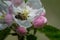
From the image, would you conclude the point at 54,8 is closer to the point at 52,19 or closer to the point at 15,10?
the point at 52,19

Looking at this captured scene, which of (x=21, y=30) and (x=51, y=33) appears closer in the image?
(x=21, y=30)

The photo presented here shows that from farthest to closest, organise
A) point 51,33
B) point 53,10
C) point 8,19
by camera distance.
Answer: point 53,10
point 51,33
point 8,19

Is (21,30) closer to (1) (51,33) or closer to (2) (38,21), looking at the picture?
(2) (38,21)

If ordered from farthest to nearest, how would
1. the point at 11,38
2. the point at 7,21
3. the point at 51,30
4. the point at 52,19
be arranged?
the point at 52,19
the point at 11,38
the point at 51,30
the point at 7,21

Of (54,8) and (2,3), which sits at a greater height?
(54,8)

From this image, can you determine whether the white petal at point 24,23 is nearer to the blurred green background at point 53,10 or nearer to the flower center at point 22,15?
the flower center at point 22,15

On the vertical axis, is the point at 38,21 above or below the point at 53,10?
below

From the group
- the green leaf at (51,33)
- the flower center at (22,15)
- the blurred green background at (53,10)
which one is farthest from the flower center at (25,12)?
the blurred green background at (53,10)

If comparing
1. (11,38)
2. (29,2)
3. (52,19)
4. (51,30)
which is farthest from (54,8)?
(29,2)

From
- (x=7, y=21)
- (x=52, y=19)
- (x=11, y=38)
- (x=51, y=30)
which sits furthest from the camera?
(x=52, y=19)

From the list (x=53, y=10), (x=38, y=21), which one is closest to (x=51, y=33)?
(x=38, y=21)

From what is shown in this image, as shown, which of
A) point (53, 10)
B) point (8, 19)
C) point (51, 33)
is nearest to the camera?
point (8, 19)
